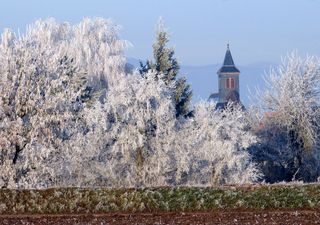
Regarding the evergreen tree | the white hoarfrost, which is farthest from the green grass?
the evergreen tree

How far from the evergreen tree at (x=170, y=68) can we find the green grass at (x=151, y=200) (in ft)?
109

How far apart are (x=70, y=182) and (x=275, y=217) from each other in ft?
81.8

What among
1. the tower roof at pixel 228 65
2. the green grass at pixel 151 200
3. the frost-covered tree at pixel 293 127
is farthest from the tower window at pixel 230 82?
the green grass at pixel 151 200

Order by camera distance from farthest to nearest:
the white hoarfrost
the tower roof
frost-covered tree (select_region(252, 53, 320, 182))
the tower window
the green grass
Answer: the tower roof < the tower window < frost-covered tree (select_region(252, 53, 320, 182)) < the white hoarfrost < the green grass

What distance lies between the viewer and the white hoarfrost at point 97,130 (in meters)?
30.9

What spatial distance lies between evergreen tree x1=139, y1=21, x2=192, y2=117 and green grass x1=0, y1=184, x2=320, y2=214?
33329mm

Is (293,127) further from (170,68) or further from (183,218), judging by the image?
(183,218)

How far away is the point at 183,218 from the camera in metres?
18.4

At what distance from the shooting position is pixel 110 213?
64.3 ft

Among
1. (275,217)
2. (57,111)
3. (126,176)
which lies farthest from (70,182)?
(275,217)

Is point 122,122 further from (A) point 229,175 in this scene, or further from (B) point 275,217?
(B) point 275,217

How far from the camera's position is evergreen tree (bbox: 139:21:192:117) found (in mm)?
56406

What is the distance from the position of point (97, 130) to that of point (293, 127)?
20796mm

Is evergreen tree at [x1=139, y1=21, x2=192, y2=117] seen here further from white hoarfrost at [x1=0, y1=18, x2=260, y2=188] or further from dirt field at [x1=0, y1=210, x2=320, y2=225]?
dirt field at [x1=0, y1=210, x2=320, y2=225]
